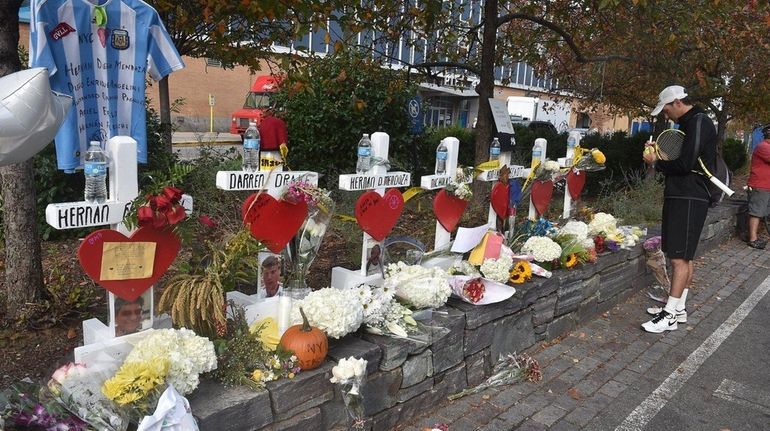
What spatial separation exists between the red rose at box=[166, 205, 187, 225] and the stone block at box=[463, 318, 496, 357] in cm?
186

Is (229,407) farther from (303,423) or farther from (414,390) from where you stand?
(414,390)

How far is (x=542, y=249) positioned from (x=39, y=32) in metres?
3.47

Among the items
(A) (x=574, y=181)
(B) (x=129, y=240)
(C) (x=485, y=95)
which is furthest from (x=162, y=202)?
(C) (x=485, y=95)

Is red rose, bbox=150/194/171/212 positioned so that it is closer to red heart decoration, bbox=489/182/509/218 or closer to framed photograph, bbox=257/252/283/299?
framed photograph, bbox=257/252/283/299

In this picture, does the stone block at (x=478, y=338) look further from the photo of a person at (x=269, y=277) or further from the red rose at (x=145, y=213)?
the red rose at (x=145, y=213)

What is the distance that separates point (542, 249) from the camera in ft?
14.6

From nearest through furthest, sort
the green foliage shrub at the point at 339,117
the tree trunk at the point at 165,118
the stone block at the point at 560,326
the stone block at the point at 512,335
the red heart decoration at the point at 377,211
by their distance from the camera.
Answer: the red heart decoration at the point at 377,211, the stone block at the point at 512,335, the stone block at the point at 560,326, the tree trunk at the point at 165,118, the green foliage shrub at the point at 339,117

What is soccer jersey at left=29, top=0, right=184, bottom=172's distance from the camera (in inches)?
113

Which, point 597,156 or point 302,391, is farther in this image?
point 597,156

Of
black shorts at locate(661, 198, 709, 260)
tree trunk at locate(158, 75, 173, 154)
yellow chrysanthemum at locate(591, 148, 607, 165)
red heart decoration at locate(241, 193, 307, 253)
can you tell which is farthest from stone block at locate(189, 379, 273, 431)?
tree trunk at locate(158, 75, 173, 154)

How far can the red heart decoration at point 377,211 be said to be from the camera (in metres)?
3.53

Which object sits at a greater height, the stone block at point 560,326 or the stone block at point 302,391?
the stone block at point 302,391

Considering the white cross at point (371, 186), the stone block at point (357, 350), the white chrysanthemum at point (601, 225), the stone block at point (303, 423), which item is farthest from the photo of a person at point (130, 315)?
the white chrysanthemum at point (601, 225)

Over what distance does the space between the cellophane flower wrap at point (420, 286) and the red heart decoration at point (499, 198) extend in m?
1.25
